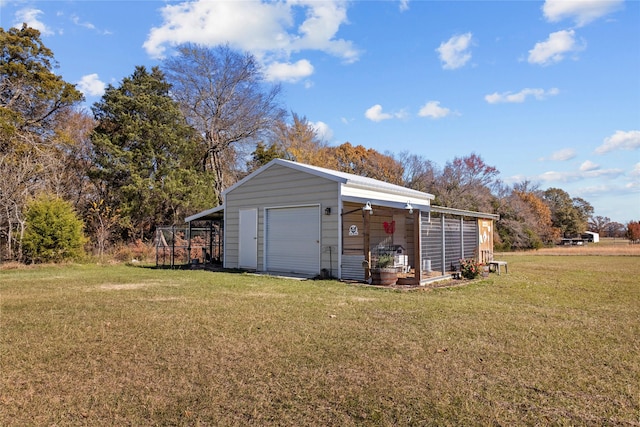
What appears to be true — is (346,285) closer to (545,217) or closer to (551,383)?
(551,383)

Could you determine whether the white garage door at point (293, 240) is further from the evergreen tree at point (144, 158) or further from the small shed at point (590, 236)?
the small shed at point (590, 236)

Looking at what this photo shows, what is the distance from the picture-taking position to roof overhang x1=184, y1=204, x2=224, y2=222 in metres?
14.8

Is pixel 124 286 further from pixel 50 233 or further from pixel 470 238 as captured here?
pixel 470 238

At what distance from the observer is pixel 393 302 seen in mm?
7410

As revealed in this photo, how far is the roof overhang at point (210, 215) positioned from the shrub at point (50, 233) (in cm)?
427

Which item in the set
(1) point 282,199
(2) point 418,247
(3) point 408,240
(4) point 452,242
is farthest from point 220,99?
(2) point 418,247

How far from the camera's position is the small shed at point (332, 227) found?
10.8 meters

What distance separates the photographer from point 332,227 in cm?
1119

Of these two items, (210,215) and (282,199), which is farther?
(210,215)

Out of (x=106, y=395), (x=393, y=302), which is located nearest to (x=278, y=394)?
(x=106, y=395)

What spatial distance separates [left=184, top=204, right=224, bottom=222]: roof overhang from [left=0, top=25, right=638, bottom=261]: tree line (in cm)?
454

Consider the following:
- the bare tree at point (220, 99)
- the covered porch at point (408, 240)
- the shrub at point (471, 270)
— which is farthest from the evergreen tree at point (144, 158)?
the shrub at point (471, 270)

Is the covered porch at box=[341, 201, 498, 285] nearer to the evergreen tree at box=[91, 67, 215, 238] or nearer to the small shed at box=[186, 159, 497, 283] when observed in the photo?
the small shed at box=[186, 159, 497, 283]

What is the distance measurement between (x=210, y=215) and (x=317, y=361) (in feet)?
41.0
